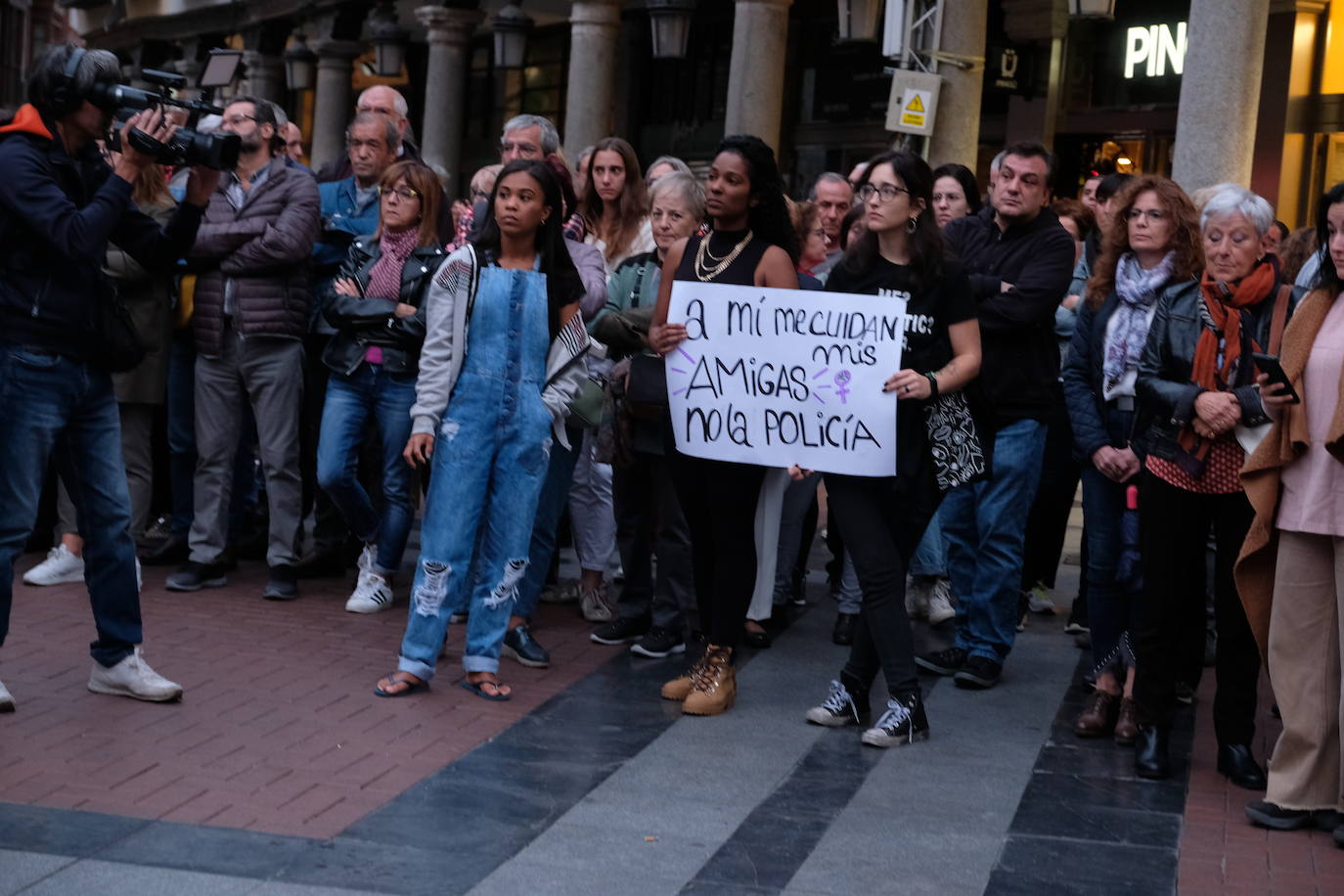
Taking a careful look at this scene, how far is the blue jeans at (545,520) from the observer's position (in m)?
7.87

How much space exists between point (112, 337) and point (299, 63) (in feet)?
78.7

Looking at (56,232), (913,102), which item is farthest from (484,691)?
(913,102)

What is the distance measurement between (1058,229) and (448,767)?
3426 millimetres

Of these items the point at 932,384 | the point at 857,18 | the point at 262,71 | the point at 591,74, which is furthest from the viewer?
the point at 262,71

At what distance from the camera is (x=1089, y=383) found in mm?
7035

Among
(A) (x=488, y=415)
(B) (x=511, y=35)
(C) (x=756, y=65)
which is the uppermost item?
(B) (x=511, y=35)

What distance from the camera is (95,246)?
6082 millimetres

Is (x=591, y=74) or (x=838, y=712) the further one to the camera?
(x=591, y=74)

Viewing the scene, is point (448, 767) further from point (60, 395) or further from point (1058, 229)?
point (1058, 229)

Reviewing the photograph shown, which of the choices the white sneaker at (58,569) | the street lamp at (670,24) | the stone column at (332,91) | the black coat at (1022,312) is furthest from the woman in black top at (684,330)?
the stone column at (332,91)

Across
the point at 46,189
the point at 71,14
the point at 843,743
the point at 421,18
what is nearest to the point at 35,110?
the point at 46,189

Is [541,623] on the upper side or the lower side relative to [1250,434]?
lower

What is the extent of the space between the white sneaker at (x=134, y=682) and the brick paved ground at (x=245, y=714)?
45 millimetres

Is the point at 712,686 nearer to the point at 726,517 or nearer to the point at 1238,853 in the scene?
the point at 726,517
